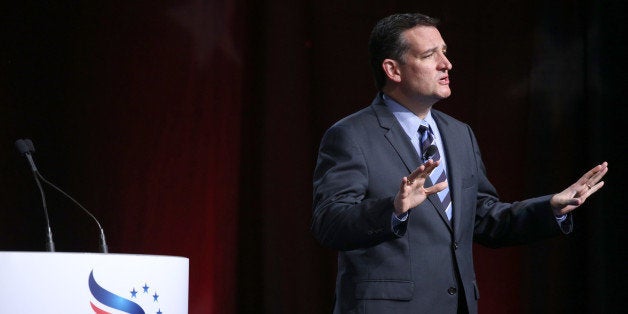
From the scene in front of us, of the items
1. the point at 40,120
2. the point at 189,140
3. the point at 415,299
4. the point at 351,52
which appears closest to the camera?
the point at 415,299

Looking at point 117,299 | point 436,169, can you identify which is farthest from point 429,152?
point 117,299

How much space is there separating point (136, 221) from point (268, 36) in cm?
91

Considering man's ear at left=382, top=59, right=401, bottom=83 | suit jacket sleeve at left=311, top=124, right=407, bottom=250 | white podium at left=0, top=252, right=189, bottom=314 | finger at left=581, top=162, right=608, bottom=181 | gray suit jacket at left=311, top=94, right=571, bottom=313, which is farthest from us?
man's ear at left=382, top=59, right=401, bottom=83

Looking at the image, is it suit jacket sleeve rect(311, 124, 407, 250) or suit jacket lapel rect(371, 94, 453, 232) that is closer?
suit jacket sleeve rect(311, 124, 407, 250)

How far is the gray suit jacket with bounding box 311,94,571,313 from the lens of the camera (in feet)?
7.48

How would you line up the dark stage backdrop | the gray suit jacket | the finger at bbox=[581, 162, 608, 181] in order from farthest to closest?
the dark stage backdrop, the finger at bbox=[581, 162, 608, 181], the gray suit jacket

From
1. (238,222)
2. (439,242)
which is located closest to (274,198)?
(238,222)

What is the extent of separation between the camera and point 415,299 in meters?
2.34

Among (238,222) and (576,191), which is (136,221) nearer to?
(238,222)

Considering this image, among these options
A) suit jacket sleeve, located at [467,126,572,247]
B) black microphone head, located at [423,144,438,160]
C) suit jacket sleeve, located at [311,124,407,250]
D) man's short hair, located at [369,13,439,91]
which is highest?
man's short hair, located at [369,13,439,91]

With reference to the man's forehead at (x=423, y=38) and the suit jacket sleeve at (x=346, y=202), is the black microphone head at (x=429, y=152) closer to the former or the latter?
the suit jacket sleeve at (x=346, y=202)

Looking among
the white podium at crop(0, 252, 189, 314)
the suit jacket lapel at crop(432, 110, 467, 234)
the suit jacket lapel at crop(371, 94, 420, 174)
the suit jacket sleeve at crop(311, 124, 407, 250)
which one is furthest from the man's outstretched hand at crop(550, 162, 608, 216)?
the white podium at crop(0, 252, 189, 314)

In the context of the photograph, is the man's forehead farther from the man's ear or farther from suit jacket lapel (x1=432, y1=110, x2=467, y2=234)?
suit jacket lapel (x1=432, y1=110, x2=467, y2=234)

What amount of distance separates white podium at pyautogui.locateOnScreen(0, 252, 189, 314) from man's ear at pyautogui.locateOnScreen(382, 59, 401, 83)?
3.22 ft
